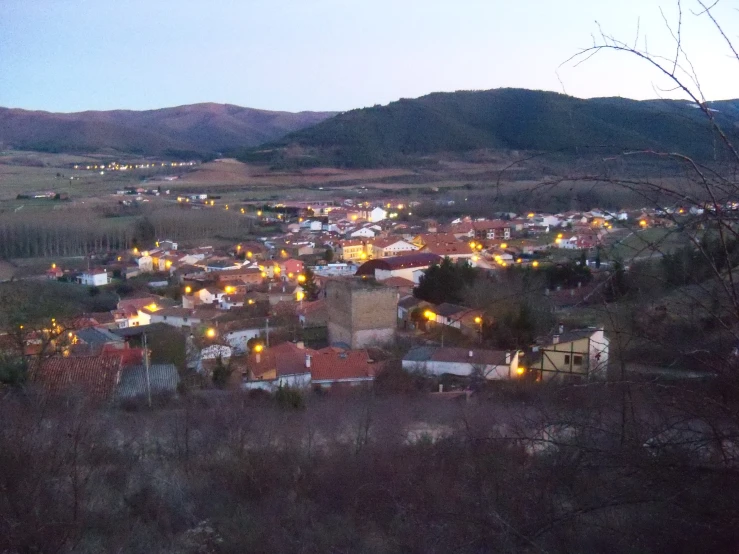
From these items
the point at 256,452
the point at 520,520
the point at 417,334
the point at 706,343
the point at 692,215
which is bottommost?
the point at 417,334

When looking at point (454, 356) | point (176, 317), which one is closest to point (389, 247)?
point (176, 317)

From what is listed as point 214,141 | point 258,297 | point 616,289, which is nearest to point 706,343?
point 616,289

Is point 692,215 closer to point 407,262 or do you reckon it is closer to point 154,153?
point 407,262

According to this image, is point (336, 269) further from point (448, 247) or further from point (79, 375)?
point (79, 375)

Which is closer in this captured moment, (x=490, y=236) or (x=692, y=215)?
(x=692, y=215)

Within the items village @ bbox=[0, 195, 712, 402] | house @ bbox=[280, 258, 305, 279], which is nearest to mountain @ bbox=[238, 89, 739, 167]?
village @ bbox=[0, 195, 712, 402]

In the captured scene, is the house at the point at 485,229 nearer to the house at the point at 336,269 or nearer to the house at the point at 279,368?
the house at the point at 336,269

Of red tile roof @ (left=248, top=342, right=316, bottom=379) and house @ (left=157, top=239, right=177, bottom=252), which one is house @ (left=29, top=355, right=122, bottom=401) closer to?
red tile roof @ (left=248, top=342, right=316, bottom=379)

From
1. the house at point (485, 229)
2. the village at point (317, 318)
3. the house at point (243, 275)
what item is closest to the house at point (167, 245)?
the village at point (317, 318)
